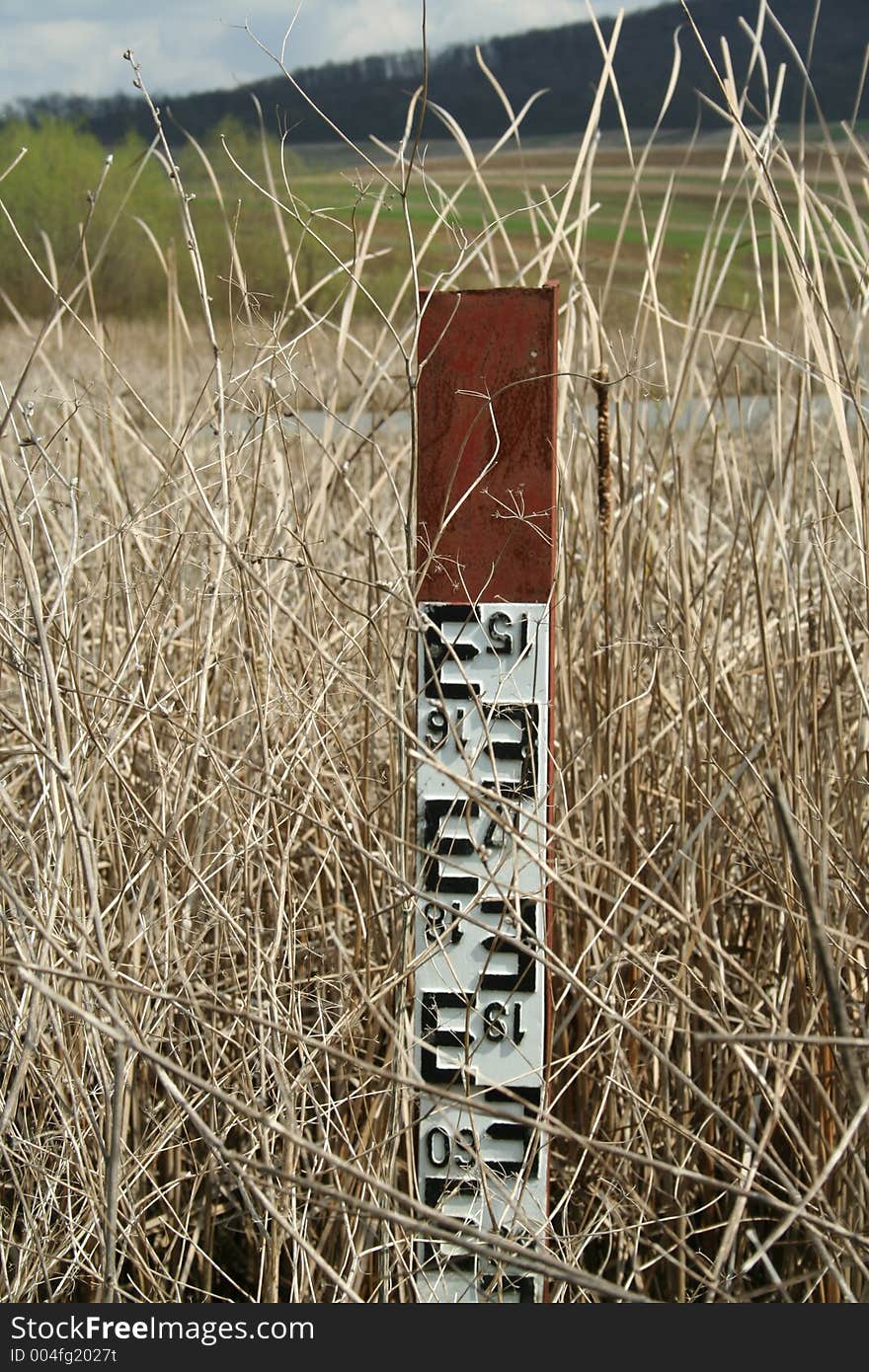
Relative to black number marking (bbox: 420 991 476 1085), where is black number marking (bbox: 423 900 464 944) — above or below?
above

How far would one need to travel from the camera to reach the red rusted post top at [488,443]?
2.58ft

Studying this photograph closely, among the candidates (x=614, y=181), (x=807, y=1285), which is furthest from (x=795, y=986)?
(x=614, y=181)

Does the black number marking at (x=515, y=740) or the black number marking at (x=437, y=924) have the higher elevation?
the black number marking at (x=515, y=740)

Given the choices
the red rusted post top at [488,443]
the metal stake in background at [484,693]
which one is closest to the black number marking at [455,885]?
the metal stake in background at [484,693]

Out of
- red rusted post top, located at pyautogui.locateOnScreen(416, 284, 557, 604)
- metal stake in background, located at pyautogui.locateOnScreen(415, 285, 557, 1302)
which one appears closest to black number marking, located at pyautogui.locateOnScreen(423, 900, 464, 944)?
metal stake in background, located at pyautogui.locateOnScreen(415, 285, 557, 1302)

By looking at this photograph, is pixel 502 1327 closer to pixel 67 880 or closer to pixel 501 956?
pixel 501 956

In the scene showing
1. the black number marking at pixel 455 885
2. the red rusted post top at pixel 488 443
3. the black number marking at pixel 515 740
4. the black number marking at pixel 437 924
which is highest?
the red rusted post top at pixel 488 443

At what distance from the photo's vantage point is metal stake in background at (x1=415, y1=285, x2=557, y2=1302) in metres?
0.79

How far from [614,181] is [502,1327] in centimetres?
103

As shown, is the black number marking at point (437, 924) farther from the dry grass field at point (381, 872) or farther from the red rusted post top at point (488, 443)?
the red rusted post top at point (488, 443)

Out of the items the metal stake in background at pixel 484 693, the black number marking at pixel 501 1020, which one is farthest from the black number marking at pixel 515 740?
the black number marking at pixel 501 1020

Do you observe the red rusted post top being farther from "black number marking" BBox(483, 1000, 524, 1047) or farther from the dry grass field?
"black number marking" BBox(483, 1000, 524, 1047)

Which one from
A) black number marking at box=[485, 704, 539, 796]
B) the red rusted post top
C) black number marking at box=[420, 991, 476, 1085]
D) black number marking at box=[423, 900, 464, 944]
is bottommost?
black number marking at box=[420, 991, 476, 1085]

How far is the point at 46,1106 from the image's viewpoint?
2.63ft
